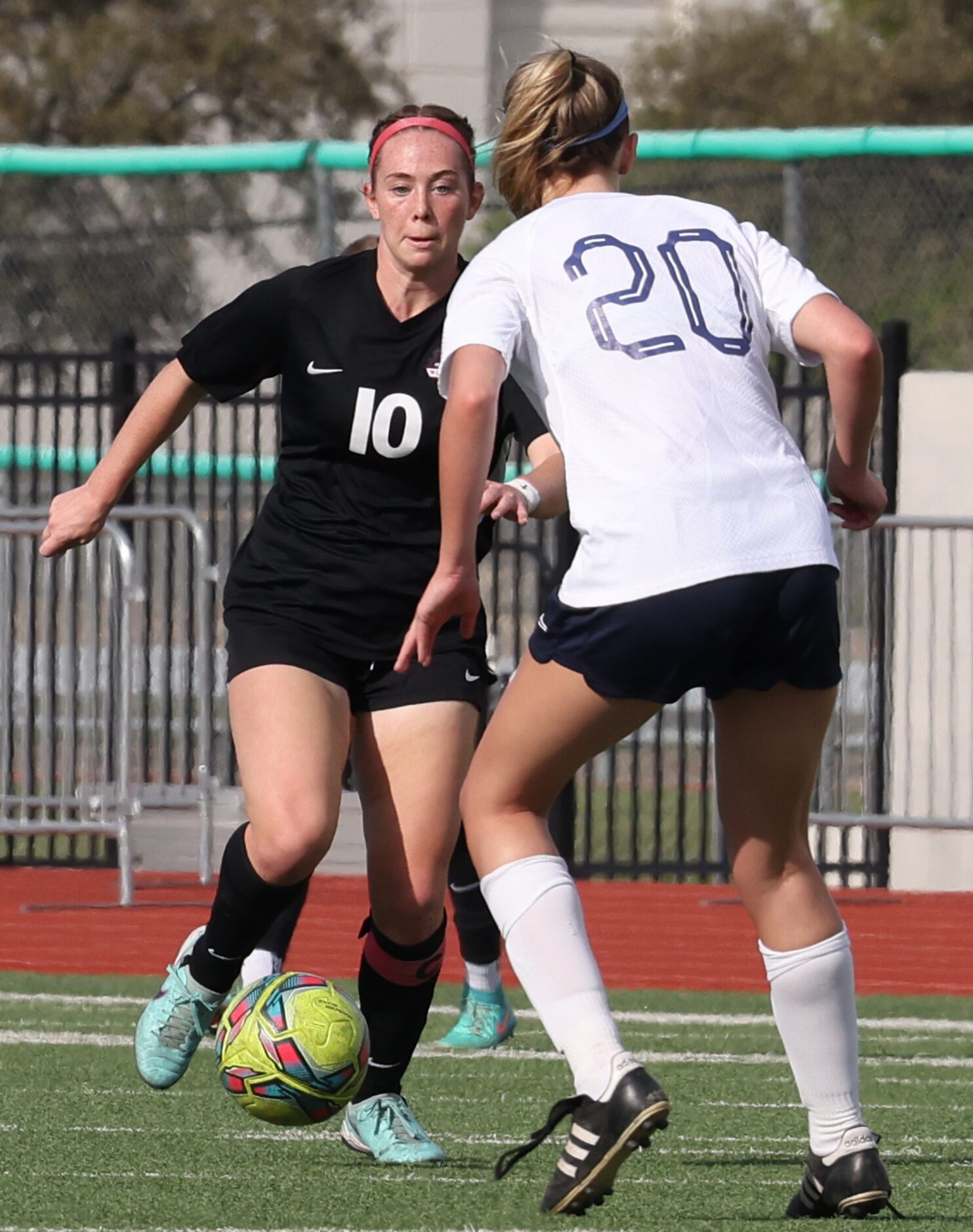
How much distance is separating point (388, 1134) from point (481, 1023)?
2184 mm

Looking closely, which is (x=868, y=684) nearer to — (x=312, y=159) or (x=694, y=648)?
(x=312, y=159)

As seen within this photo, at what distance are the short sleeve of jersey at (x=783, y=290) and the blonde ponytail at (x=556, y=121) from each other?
A: 1.05ft

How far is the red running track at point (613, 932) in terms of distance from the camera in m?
9.25

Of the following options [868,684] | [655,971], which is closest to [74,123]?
[868,684]

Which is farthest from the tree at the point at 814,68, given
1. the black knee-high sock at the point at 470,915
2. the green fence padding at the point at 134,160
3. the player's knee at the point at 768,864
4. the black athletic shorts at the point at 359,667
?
the player's knee at the point at 768,864

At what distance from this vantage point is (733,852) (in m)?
4.36

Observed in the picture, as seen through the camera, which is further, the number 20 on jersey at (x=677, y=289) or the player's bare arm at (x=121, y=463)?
the player's bare arm at (x=121, y=463)

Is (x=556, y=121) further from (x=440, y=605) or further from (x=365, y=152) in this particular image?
(x=365, y=152)

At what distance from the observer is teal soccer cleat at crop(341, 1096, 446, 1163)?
503cm

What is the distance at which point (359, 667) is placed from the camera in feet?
17.0

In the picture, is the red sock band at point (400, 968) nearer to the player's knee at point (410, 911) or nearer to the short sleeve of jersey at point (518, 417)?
the player's knee at point (410, 911)

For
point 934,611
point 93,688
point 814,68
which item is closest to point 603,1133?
point 93,688

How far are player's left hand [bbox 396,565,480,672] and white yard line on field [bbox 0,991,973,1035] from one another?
3.62m

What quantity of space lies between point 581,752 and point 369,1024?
123 cm
